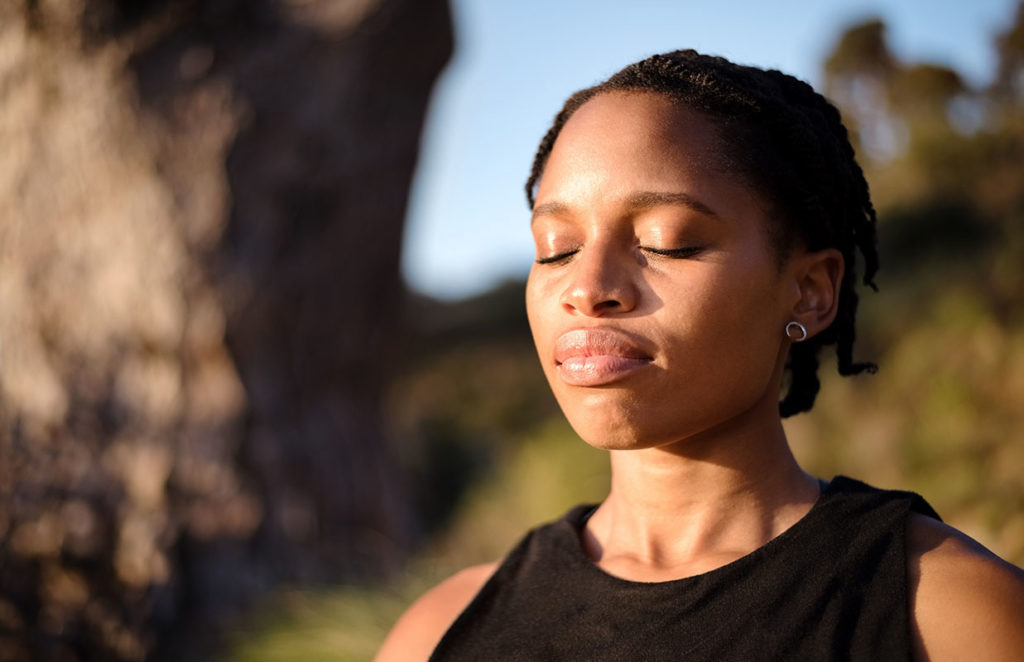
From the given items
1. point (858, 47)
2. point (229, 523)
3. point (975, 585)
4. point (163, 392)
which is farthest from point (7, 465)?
point (858, 47)

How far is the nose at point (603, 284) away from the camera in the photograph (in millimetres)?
1646

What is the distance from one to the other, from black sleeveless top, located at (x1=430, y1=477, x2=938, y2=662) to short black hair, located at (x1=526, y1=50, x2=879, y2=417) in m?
0.45

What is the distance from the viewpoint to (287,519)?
7.01 metres

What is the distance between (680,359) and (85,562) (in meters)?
5.13

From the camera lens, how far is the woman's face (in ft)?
5.37

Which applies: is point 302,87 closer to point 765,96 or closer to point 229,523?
point 229,523

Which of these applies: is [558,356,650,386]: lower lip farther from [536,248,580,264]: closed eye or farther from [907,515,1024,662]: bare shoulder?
[907,515,1024,662]: bare shoulder

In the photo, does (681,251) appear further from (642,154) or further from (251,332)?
(251,332)

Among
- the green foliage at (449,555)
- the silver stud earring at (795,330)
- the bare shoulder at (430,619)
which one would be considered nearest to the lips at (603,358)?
the silver stud earring at (795,330)

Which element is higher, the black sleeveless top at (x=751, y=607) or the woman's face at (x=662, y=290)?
the woman's face at (x=662, y=290)

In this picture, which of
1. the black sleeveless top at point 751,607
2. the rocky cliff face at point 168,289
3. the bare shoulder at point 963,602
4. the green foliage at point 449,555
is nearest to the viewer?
the bare shoulder at point 963,602

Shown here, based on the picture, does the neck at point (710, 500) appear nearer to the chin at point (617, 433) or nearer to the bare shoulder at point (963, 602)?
the chin at point (617, 433)

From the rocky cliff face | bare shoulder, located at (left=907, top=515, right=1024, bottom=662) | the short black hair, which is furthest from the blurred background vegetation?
bare shoulder, located at (left=907, top=515, right=1024, bottom=662)

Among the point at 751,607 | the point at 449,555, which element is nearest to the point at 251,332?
the point at 449,555
